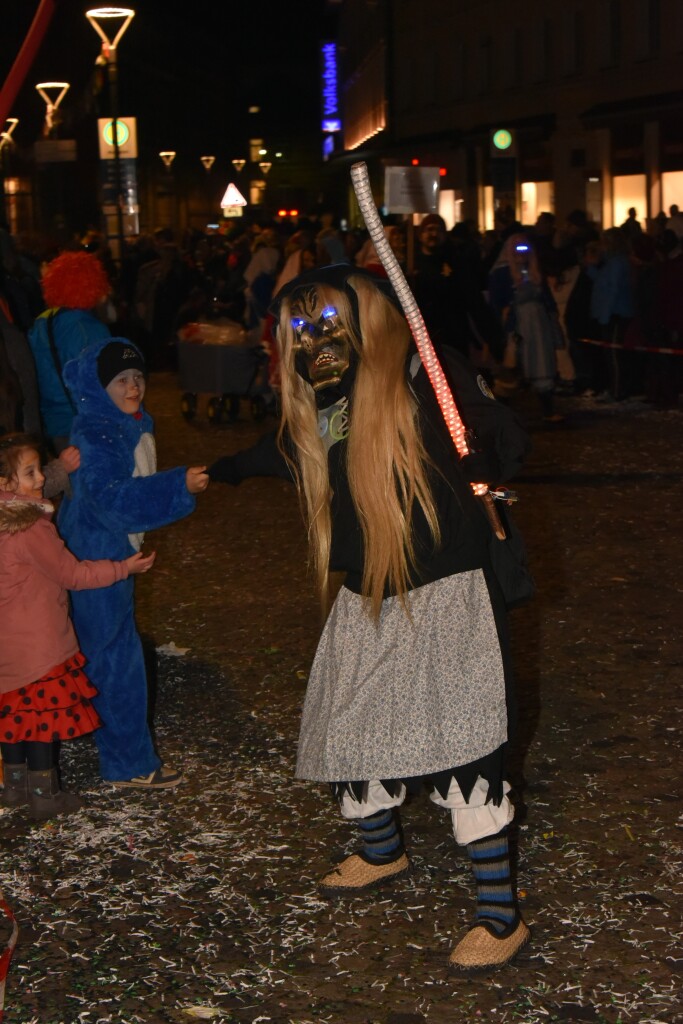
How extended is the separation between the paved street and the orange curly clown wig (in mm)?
1772

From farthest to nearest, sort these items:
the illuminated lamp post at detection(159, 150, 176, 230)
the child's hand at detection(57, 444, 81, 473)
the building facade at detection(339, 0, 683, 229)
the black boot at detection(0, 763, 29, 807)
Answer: the illuminated lamp post at detection(159, 150, 176, 230) → the building facade at detection(339, 0, 683, 229) → the black boot at detection(0, 763, 29, 807) → the child's hand at detection(57, 444, 81, 473)

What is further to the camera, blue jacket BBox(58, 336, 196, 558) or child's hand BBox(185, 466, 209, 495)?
blue jacket BBox(58, 336, 196, 558)

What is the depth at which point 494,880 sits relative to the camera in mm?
4352

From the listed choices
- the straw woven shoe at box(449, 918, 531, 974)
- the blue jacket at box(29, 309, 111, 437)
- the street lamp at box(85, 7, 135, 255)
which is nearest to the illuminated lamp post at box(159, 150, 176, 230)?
the street lamp at box(85, 7, 135, 255)

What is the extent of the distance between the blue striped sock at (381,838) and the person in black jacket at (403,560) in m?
0.43

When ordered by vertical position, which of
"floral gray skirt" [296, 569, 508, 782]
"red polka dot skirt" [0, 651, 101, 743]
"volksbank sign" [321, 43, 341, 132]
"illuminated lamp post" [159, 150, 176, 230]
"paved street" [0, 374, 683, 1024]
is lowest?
"paved street" [0, 374, 683, 1024]

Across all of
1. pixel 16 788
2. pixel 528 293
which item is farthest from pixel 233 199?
pixel 16 788

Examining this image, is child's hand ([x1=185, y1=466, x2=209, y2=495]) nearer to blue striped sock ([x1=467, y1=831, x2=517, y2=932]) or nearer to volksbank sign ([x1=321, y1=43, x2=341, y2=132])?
blue striped sock ([x1=467, y1=831, x2=517, y2=932])

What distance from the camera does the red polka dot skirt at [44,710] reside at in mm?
5449

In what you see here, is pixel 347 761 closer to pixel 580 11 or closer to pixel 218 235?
pixel 218 235

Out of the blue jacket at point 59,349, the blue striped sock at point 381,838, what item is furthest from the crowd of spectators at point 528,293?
the blue striped sock at point 381,838

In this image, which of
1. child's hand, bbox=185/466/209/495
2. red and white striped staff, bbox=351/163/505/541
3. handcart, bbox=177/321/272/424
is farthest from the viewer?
handcart, bbox=177/321/272/424

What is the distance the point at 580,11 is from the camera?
39.8 metres

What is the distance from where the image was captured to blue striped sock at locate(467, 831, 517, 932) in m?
4.32
